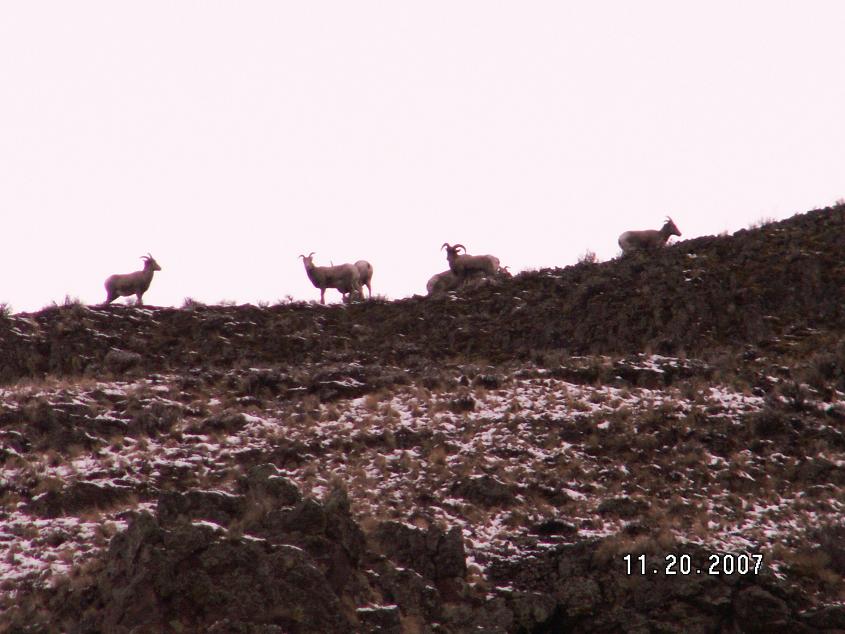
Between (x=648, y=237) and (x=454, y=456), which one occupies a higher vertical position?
(x=648, y=237)

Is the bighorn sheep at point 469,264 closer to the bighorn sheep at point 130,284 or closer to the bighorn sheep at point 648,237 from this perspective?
the bighorn sheep at point 648,237

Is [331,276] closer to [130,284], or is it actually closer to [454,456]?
[130,284]

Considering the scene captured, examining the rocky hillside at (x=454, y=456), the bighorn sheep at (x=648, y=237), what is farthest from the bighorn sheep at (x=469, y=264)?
the bighorn sheep at (x=648, y=237)

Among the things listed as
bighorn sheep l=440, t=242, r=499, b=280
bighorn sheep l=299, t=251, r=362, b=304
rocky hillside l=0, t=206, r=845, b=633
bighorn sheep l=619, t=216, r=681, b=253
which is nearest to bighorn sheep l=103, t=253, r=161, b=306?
rocky hillside l=0, t=206, r=845, b=633

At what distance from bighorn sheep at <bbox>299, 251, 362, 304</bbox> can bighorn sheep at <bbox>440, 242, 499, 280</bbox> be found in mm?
2947

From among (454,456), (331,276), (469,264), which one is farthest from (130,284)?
(454,456)

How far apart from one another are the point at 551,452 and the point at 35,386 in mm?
11783

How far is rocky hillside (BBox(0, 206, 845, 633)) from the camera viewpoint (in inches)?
593

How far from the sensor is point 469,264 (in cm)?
3241

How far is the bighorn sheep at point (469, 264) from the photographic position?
32.2m

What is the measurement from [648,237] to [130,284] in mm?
14470

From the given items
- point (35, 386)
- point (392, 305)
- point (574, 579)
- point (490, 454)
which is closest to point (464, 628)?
point (574, 579)

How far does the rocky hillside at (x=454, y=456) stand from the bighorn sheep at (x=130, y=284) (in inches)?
46.6

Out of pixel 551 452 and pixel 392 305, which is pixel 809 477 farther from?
pixel 392 305
